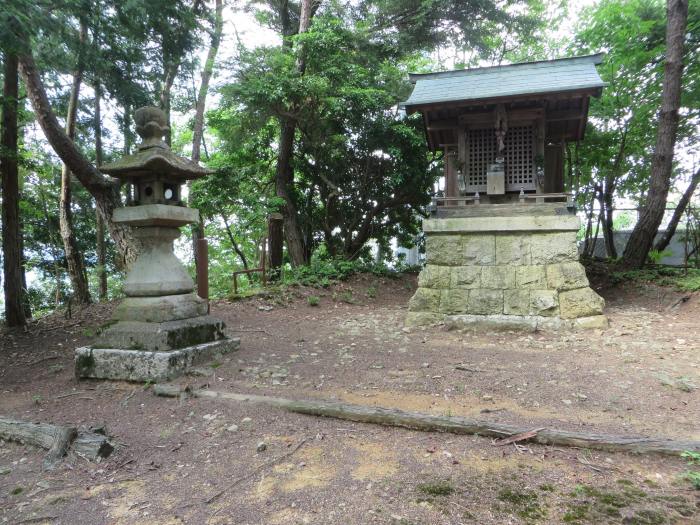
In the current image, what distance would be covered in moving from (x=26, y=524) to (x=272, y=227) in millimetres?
10802

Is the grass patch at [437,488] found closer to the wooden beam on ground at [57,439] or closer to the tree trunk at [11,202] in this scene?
the wooden beam on ground at [57,439]

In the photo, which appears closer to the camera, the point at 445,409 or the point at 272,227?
the point at 445,409

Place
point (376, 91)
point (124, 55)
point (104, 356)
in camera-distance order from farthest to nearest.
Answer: point (376, 91), point (124, 55), point (104, 356)

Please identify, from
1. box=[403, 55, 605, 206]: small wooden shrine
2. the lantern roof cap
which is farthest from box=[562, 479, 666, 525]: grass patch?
box=[403, 55, 605, 206]: small wooden shrine

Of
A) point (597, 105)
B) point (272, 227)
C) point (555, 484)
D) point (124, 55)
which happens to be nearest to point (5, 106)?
point (124, 55)

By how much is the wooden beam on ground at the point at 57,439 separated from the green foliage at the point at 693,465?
154 inches

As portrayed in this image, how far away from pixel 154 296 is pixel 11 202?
537cm

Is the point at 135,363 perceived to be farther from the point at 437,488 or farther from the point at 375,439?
the point at 437,488

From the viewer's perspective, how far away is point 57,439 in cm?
324

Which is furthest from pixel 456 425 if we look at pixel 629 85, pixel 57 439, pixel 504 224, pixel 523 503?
pixel 629 85

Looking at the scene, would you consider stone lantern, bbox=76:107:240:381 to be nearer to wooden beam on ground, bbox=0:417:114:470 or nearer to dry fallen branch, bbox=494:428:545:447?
wooden beam on ground, bbox=0:417:114:470

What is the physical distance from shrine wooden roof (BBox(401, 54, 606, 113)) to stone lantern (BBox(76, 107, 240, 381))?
193 inches

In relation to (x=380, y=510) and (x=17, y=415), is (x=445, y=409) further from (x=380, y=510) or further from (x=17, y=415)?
(x=17, y=415)

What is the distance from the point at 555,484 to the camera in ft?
8.38
